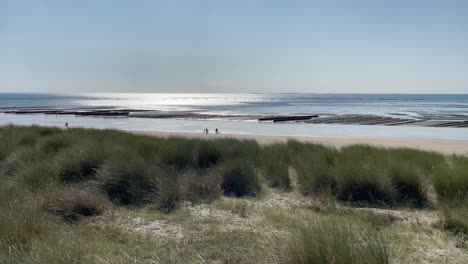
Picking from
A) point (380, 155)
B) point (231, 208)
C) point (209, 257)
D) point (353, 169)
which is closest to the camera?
point (209, 257)

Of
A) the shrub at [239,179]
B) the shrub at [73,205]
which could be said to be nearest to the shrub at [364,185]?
the shrub at [239,179]

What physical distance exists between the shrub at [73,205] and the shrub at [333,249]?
148 inches

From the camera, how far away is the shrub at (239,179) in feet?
30.2

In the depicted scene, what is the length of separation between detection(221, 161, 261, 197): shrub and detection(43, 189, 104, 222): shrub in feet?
9.41

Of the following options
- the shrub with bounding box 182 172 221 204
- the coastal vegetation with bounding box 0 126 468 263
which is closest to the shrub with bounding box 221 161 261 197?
the coastal vegetation with bounding box 0 126 468 263

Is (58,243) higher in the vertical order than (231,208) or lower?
higher

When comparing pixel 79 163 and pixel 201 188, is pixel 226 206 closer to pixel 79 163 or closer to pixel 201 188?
pixel 201 188

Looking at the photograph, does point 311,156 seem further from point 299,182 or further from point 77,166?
point 77,166

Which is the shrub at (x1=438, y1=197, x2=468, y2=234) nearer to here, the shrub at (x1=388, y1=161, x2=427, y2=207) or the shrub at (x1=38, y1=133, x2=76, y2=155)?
the shrub at (x1=388, y1=161, x2=427, y2=207)

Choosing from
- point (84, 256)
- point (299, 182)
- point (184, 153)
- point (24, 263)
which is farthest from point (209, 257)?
point (184, 153)

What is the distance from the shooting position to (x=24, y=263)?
12.2 ft

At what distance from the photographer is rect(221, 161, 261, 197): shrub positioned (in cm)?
920

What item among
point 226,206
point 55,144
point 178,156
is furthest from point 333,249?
point 55,144

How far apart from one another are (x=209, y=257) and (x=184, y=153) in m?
6.72
